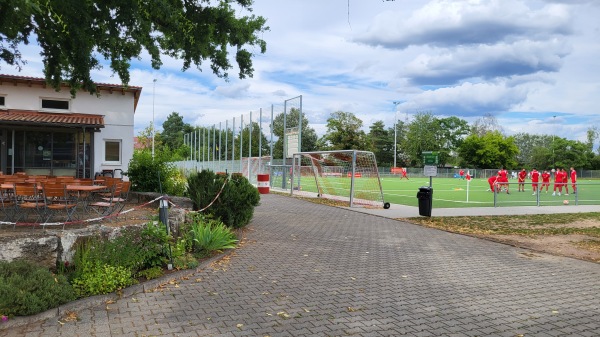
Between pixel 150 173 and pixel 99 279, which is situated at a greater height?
pixel 150 173

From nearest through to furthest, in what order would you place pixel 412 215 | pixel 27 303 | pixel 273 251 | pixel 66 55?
pixel 27 303, pixel 273 251, pixel 66 55, pixel 412 215

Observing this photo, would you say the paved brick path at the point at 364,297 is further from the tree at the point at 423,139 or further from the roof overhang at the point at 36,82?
the tree at the point at 423,139

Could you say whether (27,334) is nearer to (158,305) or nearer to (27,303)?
(27,303)

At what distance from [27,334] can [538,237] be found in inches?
448

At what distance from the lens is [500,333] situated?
505cm

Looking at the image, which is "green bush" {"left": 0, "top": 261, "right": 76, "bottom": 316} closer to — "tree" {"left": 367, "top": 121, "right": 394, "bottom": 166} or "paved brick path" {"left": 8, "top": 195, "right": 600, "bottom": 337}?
"paved brick path" {"left": 8, "top": 195, "right": 600, "bottom": 337}

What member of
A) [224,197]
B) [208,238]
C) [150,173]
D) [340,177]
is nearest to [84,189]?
[208,238]

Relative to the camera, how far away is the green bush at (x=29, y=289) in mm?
5059

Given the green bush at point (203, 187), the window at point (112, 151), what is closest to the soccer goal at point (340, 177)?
the green bush at point (203, 187)

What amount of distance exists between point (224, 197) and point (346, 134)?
266ft

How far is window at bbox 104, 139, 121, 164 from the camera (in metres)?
24.1

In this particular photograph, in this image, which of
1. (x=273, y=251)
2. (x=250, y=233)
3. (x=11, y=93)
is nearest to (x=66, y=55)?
(x=250, y=233)

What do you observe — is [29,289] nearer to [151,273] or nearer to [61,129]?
[151,273]

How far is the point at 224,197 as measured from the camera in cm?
1059
